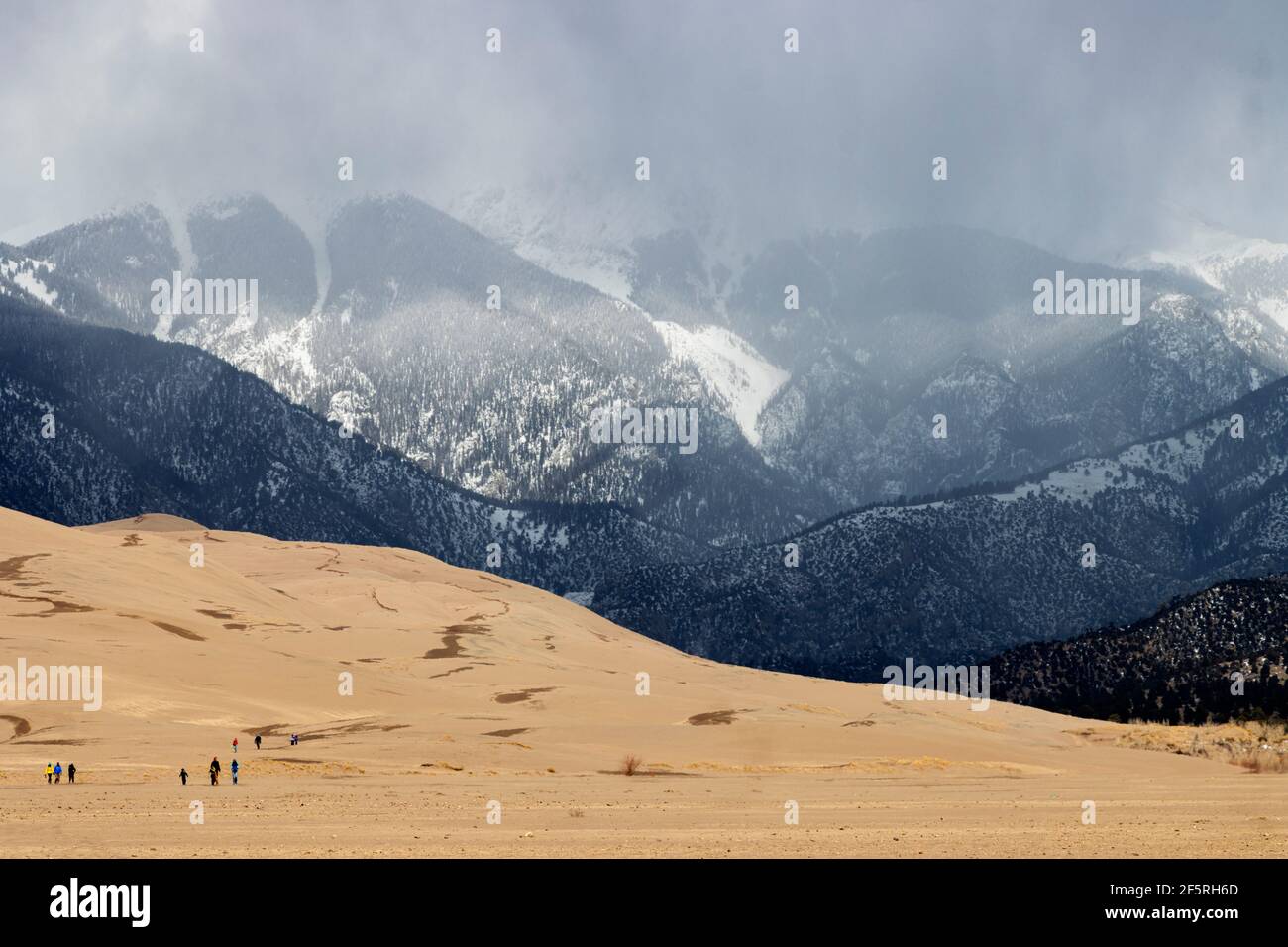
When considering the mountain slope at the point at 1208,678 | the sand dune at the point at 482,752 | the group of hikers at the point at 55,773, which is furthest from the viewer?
the mountain slope at the point at 1208,678

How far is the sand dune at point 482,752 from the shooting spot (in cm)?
4362

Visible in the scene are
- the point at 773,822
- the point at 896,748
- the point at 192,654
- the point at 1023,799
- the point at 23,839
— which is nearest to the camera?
the point at 23,839

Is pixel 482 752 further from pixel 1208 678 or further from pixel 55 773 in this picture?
pixel 1208 678

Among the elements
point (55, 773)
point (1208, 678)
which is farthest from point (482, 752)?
point (1208, 678)

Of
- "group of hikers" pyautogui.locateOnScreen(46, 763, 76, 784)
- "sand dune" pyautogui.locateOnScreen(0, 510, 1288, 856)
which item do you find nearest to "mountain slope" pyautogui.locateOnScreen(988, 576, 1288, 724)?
"sand dune" pyautogui.locateOnScreen(0, 510, 1288, 856)

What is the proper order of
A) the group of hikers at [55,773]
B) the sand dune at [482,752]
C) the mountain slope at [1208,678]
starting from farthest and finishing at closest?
the mountain slope at [1208,678] < the group of hikers at [55,773] < the sand dune at [482,752]

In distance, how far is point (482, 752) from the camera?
76875 millimetres

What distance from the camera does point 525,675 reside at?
416 feet

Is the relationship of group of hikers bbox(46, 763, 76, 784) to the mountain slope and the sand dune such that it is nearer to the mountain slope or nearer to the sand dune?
the sand dune

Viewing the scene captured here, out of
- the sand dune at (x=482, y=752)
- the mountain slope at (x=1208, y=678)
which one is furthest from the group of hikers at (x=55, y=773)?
the mountain slope at (x=1208, y=678)

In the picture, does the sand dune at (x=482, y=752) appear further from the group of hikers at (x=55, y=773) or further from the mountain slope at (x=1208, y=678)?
the mountain slope at (x=1208, y=678)
